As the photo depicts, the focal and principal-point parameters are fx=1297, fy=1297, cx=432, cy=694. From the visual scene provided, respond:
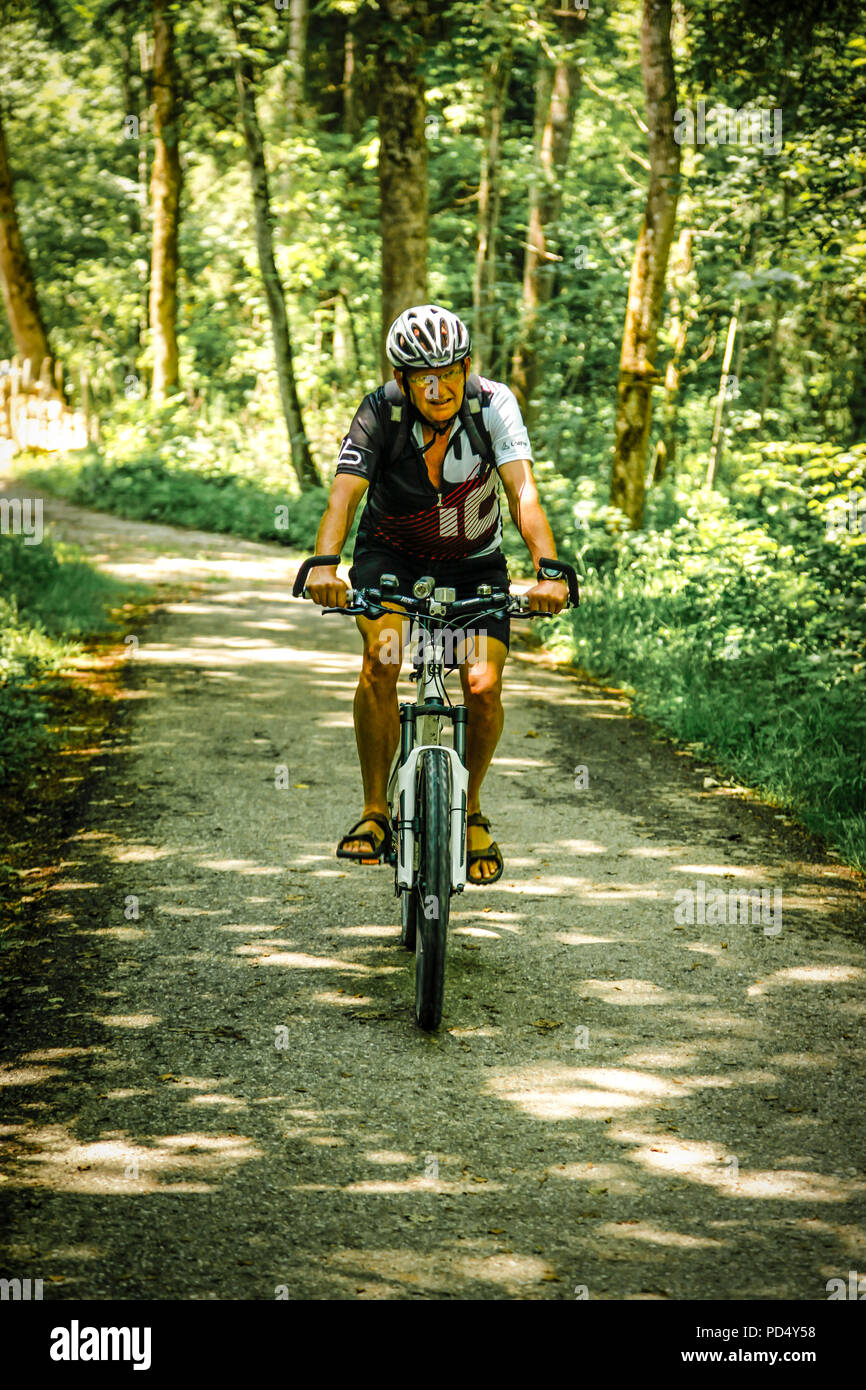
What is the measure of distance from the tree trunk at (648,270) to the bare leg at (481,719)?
26.5 ft

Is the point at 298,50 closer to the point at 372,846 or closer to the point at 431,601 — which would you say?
the point at 431,601

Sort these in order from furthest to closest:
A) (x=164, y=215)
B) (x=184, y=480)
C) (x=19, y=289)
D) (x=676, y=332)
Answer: (x=19, y=289), (x=164, y=215), (x=184, y=480), (x=676, y=332)

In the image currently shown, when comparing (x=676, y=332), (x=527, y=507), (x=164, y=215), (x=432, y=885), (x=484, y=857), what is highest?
(x=164, y=215)

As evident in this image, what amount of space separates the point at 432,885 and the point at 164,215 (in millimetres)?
21451

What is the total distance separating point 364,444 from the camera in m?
4.84

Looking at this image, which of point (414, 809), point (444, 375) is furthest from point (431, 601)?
point (444, 375)

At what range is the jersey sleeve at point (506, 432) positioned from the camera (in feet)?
16.0

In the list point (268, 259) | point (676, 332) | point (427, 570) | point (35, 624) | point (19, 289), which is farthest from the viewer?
point (19, 289)

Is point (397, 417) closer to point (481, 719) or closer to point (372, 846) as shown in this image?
point (481, 719)

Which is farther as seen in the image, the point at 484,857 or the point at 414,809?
the point at 484,857

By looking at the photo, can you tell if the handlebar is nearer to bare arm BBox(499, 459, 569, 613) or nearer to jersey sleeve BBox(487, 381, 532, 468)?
bare arm BBox(499, 459, 569, 613)

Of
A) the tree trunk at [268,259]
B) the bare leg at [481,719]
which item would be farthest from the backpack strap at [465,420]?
the tree trunk at [268,259]

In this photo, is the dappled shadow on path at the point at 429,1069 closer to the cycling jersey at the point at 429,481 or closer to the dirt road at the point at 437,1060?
the dirt road at the point at 437,1060

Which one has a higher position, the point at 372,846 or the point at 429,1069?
the point at 372,846
